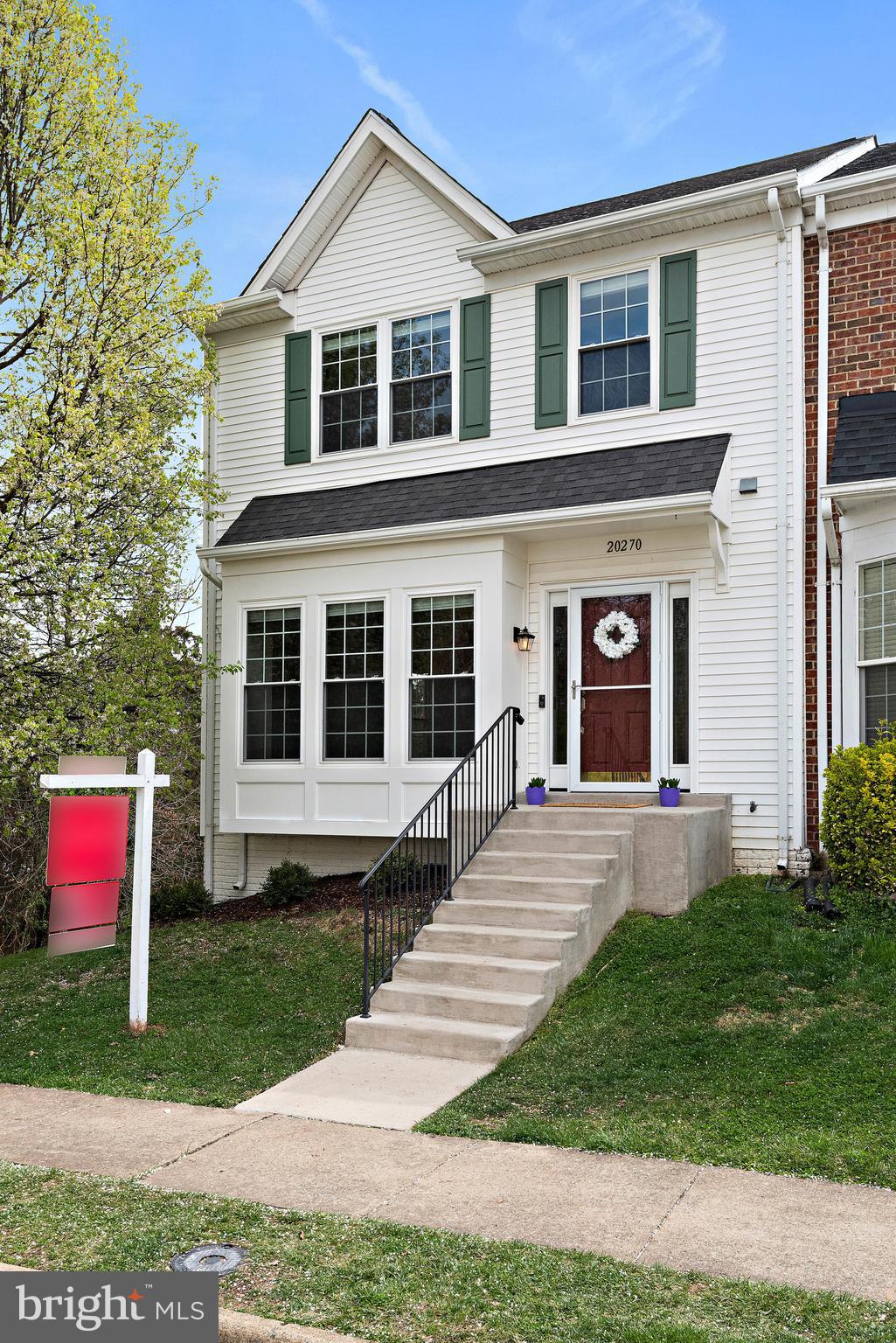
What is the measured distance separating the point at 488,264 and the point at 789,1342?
1036cm

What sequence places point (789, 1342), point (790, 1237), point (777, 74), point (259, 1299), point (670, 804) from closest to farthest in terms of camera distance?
point (789, 1342) < point (259, 1299) < point (790, 1237) < point (670, 804) < point (777, 74)

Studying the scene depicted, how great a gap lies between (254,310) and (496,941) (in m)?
8.31

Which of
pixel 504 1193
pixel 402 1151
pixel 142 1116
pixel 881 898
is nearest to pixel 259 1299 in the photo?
pixel 504 1193

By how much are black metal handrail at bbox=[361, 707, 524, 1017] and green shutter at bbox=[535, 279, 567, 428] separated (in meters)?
3.16

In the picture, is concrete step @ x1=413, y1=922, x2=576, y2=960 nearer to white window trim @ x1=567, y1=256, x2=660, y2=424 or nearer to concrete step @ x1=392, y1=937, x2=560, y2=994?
concrete step @ x1=392, y1=937, x2=560, y2=994

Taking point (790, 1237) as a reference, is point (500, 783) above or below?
above

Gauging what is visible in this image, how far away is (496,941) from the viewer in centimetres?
800

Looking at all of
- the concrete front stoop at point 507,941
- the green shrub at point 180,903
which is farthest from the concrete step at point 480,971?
the green shrub at point 180,903

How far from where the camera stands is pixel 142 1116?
6.06 m

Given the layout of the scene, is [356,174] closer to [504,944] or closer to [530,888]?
[530,888]

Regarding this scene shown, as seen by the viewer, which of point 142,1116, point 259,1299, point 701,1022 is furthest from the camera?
point 701,1022

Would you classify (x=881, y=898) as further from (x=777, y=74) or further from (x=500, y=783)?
(x=777, y=74)

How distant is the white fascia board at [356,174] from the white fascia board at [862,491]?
437 cm

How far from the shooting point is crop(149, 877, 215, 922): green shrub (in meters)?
12.4
